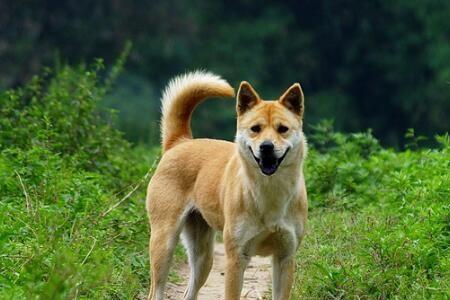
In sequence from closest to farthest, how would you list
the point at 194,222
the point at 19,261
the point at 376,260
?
the point at 19,261, the point at 376,260, the point at 194,222

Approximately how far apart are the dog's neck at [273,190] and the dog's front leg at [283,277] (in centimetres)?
24

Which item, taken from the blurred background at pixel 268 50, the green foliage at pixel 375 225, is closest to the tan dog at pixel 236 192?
the green foliage at pixel 375 225

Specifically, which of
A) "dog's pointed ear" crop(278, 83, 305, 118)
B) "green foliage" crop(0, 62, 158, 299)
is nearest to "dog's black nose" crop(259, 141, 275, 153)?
"dog's pointed ear" crop(278, 83, 305, 118)

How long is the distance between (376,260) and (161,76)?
18330 mm

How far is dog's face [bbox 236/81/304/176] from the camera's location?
673cm

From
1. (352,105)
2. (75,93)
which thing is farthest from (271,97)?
(75,93)

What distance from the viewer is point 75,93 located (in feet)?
35.2

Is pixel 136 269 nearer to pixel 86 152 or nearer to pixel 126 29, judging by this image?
pixel 86 152

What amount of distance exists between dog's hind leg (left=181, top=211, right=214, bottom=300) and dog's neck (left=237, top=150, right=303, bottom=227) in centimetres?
83

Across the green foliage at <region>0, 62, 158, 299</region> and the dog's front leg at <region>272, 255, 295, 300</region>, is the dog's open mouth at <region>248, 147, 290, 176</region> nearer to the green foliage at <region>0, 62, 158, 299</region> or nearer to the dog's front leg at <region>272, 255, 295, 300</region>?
the dog's front leg at <region>272, 255, 295, 300</region>

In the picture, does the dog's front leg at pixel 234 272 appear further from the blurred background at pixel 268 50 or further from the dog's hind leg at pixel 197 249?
the blurred background at pixel 268 50

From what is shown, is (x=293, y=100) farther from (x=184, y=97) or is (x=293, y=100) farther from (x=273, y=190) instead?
(x=184, y=97)

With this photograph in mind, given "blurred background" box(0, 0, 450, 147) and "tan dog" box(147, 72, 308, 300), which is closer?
"tan dog" box(147, 72, 308, 300)

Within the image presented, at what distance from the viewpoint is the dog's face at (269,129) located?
22.1 feet
